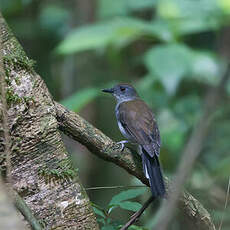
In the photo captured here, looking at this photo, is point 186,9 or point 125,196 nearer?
point 125,196

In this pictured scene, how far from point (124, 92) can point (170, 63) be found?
0.58 metres

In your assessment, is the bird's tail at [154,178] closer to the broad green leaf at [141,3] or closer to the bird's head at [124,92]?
the bird's head at [124,92]

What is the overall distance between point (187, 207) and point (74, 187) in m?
0.55

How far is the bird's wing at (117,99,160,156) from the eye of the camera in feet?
11.9

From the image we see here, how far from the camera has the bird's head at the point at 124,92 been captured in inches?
198

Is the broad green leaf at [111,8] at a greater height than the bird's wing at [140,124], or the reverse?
the broad green leaf at [111,8]

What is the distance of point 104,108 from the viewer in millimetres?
6914

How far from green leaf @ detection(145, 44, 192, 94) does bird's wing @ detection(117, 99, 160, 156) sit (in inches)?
12.5

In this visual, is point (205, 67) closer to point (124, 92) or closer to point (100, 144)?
point (124, 92)

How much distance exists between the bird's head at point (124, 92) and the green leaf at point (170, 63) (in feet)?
1.13

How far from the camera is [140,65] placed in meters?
6.85

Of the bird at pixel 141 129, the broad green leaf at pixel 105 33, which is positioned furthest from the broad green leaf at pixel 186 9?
the bird at pixel 141 129

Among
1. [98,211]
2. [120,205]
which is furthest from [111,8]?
[120,205]

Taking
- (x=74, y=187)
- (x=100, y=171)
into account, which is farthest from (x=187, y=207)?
(x=100, y=171)
